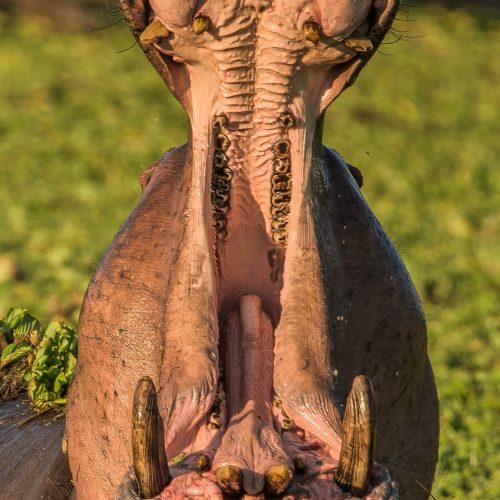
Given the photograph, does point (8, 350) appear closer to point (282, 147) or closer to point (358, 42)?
point (282, 147)

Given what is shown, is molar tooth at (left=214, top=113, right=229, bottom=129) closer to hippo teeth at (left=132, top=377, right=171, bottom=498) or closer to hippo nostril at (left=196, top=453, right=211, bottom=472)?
hippo teeth at (left=132, top=377, right=171, bottom=498)

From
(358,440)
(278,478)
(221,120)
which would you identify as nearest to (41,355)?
(221,120)

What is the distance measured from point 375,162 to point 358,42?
7134mm

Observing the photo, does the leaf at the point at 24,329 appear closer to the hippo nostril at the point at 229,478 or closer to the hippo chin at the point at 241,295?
the hippo chin at the point at 241,295

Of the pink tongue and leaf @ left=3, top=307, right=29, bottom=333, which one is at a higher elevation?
the pink tongue

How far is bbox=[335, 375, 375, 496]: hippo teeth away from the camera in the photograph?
8.33 feet

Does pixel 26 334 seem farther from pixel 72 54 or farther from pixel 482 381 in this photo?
pixel 72 54

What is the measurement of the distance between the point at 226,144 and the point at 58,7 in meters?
10.7

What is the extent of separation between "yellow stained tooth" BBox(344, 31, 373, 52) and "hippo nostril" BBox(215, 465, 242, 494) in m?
0.90

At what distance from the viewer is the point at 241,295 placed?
116 inches

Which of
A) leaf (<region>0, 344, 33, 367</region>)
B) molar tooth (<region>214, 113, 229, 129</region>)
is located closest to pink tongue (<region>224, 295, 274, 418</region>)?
molar tooth (<region>214, 113, 229, 129</region>)

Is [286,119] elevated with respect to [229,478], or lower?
elevated

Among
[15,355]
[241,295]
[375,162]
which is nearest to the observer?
[241,295]

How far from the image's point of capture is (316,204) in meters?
2.93
